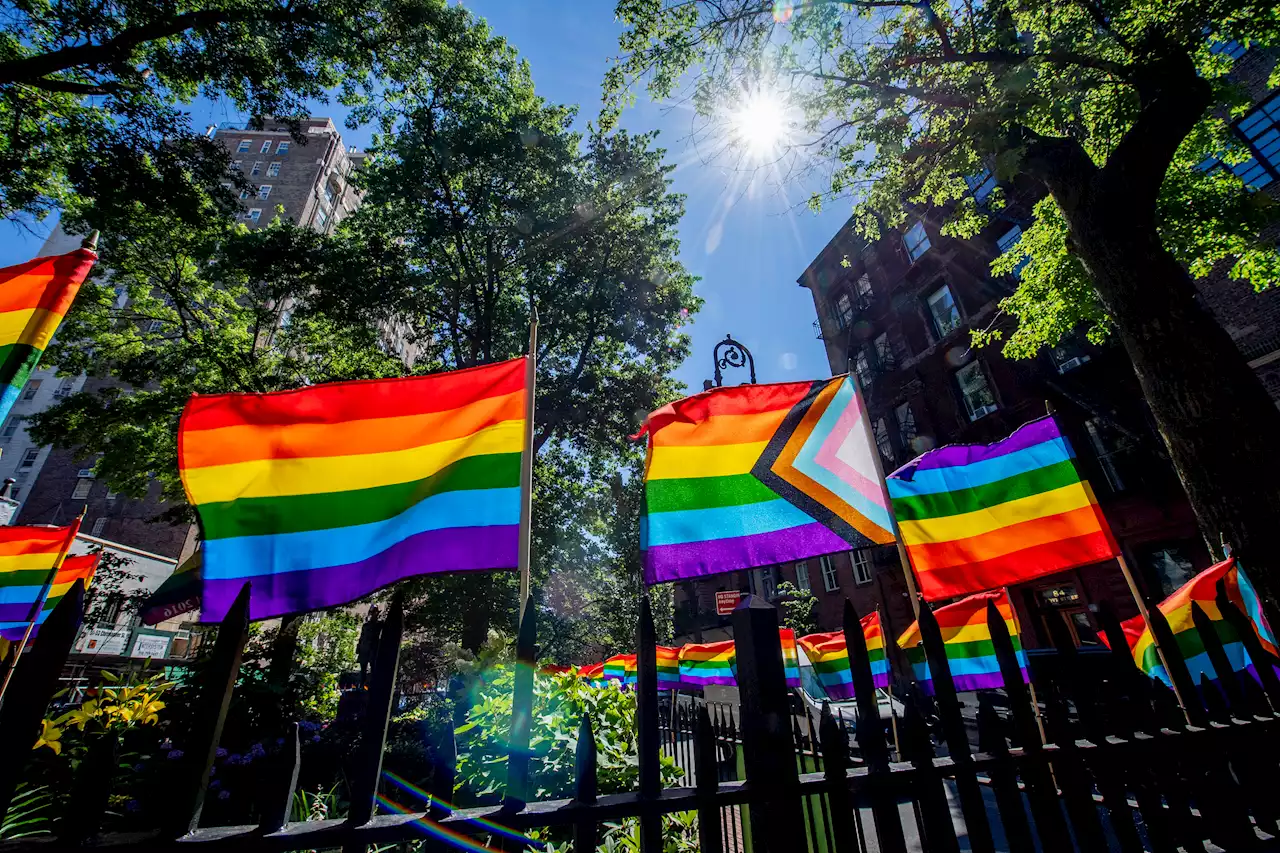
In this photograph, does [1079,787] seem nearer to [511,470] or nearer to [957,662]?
[511,470]

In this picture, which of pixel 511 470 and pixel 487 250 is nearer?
pixel 511 470

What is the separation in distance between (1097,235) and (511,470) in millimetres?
6030

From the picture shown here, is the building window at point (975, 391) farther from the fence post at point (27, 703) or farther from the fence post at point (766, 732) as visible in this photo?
the fence post at point (27, 703)

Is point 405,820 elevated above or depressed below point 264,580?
below

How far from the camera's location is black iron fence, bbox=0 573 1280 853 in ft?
4.13

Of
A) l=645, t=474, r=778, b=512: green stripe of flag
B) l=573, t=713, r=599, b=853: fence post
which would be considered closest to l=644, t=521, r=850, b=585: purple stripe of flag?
l=645, t=474, r=778, b=512: green stripe of flag

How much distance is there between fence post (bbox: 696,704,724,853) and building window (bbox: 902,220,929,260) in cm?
2854

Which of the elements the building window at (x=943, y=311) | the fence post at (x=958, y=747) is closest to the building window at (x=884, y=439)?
the building window at (x=943, y=311)

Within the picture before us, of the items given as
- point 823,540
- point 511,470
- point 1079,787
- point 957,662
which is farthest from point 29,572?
point 957,662

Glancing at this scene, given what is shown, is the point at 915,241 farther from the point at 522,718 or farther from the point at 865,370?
the point at 522,718

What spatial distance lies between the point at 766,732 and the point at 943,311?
26.6 m

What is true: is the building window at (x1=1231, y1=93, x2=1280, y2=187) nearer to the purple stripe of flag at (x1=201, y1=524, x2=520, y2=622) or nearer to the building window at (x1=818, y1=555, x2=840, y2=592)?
the building window at (x1=818, y1=555, x2=840, y2=592)

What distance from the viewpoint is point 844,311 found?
30.8 m

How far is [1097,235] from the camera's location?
5258 millimetres
